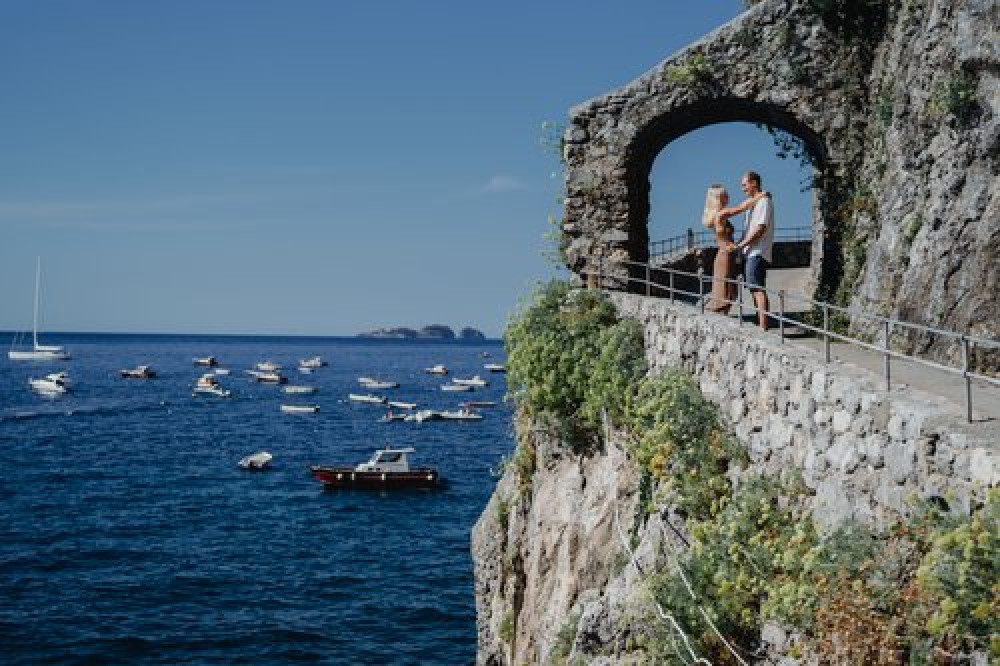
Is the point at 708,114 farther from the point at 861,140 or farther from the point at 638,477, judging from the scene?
the point at 638,477

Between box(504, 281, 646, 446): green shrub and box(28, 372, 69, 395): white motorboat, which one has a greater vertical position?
box(504, 281, 646, 446): green shrub

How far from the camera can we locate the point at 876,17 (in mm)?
16828

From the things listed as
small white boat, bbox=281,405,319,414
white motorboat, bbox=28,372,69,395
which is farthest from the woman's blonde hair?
white motorboat, bbox=28,372,69,395

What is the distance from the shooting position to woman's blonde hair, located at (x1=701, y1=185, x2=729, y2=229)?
50.0 feet

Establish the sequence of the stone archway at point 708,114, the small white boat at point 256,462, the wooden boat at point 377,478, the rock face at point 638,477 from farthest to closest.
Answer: the small white boat at point 256,462 → the wooden boat at point 377,478 → the stone archway at point 708,114 → the rock face at point 638,477

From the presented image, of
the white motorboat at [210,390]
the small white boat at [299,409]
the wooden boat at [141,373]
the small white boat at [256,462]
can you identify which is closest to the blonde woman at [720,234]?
the small white boat at [256,462]

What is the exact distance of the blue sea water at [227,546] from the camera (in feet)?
108

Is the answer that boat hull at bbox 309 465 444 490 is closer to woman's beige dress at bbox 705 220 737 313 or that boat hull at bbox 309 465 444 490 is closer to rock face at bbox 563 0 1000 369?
rock face at bbox 563 0 1000 369

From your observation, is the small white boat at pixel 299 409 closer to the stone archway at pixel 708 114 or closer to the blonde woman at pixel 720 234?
the stone archway at pixel 708 114

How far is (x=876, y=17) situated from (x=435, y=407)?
88673 millimetres

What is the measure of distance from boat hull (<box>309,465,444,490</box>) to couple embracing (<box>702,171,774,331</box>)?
1678 inches

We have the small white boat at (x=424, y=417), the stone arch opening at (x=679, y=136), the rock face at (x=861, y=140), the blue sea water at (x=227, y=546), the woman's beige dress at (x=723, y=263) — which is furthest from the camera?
the small white boat at (x=424, y=417)

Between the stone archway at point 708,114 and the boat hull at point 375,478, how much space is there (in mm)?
38677

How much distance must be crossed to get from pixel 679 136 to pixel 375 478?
4006 centimetres
